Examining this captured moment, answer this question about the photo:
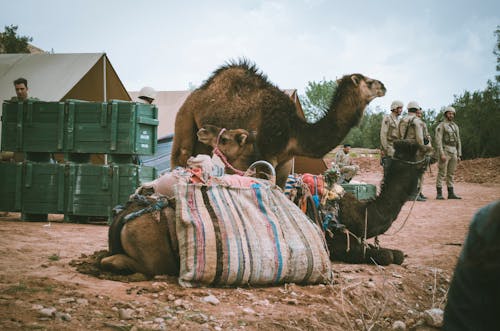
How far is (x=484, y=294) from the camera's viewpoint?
982 mm

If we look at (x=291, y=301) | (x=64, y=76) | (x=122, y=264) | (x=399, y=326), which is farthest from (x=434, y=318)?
(x=64, y=76)

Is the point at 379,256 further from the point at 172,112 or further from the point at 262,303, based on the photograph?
the point at 172,112

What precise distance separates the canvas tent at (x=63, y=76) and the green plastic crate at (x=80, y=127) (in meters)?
3.48

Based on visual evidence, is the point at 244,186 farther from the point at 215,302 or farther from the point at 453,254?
the point at 453,254

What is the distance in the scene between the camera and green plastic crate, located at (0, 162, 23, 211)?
315 inches

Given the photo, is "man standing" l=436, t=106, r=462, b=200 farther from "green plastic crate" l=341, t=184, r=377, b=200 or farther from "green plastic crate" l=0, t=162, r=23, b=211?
"green plastic crate" l=0, t=162, r=23, b=211

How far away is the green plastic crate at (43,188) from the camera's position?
789 cm

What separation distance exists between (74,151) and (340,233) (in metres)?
5.08

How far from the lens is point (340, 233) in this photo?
4758 millimetres

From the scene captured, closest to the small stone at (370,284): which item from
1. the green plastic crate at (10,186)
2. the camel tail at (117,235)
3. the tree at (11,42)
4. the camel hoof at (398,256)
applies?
the camel hoof at (398,256)

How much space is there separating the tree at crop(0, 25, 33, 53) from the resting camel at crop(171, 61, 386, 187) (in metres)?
20.4

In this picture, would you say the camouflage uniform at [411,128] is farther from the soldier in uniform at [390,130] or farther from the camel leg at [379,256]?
the camel leg at [379,256]

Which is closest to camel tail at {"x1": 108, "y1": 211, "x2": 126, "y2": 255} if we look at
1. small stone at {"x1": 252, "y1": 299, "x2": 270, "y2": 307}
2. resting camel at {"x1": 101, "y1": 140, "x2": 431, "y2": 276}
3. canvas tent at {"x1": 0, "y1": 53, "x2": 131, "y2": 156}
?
resting camel at {"x1": 101, "y1": 140, "x2": 431, "y2": 276}

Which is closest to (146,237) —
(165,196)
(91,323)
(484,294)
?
(165,196)
